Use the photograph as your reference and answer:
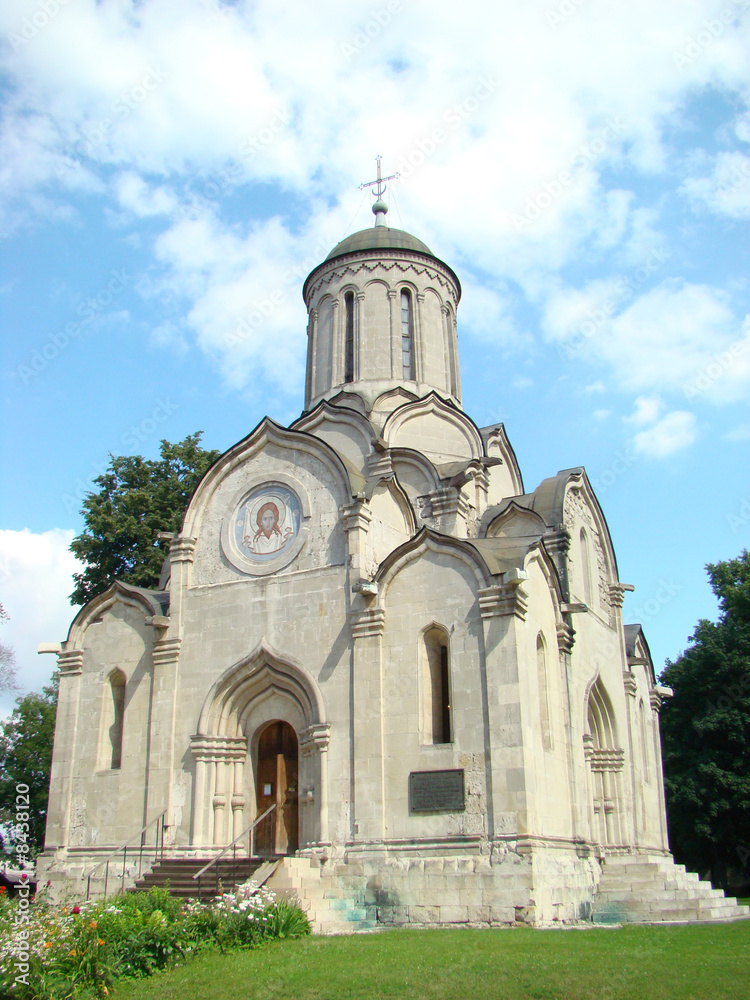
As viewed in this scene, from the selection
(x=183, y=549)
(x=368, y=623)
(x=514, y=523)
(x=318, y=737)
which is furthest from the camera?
(x=514, y=523)

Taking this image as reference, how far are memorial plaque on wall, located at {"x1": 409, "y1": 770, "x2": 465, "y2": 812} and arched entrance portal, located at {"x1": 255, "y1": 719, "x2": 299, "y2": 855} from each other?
10.1 ft

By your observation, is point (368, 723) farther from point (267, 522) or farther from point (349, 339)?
point (349, 339)

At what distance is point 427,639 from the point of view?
15938 mm

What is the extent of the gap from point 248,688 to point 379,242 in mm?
12220

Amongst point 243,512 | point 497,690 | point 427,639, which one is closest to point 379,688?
point 427,639

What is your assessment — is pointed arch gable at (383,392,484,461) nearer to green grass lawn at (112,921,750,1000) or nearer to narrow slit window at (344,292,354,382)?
narrow slit window at (344,292,354,382)

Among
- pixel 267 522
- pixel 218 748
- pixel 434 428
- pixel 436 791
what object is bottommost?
pixel 436 791

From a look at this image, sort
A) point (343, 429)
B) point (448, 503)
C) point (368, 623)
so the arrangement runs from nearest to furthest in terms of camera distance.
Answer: point (368, 623) < point (448, 503) < point (343, 429)

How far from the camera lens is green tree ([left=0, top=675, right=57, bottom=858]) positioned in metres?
30.5

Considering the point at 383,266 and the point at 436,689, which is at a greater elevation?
the point at 383,266

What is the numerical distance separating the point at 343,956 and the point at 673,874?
1037 centimetres

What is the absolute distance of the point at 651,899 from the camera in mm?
16406

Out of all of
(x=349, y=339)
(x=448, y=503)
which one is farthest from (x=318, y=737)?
(x=349, y=339)

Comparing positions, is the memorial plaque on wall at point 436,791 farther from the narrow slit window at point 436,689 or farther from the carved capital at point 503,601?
the carved capital at point 503,601
